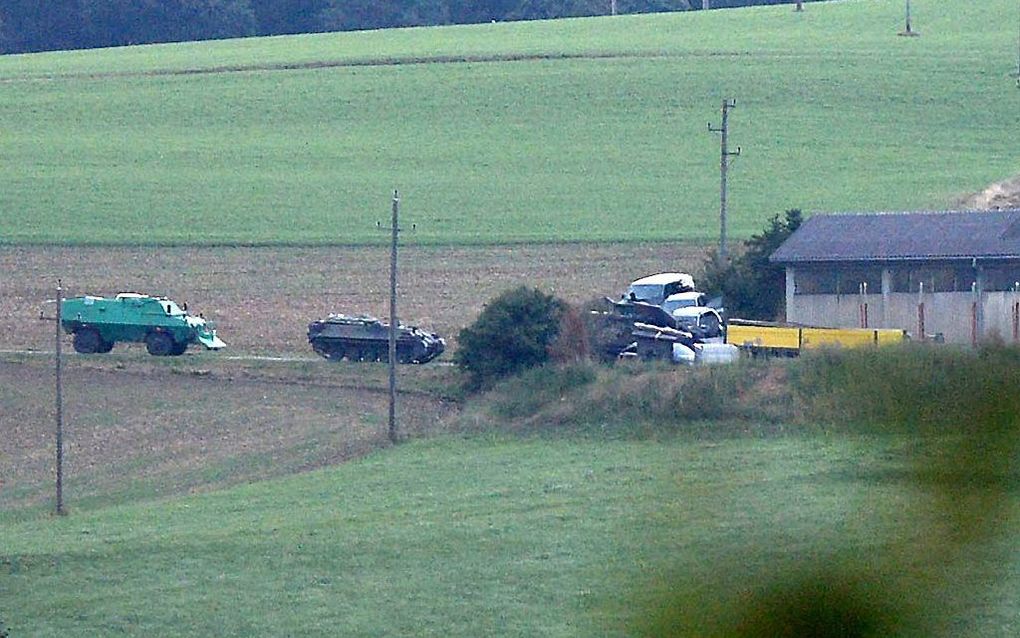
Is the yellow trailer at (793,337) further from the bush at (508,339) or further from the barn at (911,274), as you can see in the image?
the bush at (508,339)

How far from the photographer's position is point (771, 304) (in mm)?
43531

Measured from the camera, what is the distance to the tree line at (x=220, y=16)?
4402 inches

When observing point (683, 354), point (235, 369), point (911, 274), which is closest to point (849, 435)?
point (683, 354)

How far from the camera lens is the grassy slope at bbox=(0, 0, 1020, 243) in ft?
190

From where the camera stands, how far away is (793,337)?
37.6 m

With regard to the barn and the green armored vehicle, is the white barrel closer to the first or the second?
the barn

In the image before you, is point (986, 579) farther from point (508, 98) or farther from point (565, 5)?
point (565, 5)

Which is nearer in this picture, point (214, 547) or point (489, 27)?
point (214, 547)

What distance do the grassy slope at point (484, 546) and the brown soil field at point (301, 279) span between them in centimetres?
1485

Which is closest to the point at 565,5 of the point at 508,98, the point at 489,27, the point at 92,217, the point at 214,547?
the point at 489,27

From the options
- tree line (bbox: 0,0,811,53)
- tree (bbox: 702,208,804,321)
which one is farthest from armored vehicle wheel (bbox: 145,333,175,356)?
tree line (bbox: 0,0,811,53)

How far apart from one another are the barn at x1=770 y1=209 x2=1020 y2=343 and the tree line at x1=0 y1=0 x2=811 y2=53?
73083 millimetres

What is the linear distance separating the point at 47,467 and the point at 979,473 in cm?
1688

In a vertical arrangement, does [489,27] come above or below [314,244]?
above
